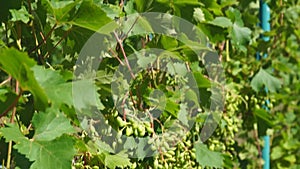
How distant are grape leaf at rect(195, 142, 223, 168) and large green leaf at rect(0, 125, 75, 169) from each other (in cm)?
74

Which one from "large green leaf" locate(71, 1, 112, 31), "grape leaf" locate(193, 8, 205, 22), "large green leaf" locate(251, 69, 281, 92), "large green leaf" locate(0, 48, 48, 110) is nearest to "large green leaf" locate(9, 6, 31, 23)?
"large green leaf" locate(71, 1, 112, 31)

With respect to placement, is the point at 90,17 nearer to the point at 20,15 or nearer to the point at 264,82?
the point at 20,15

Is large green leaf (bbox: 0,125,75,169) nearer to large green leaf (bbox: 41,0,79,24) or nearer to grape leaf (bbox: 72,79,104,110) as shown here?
grape leaf (bbox: 72,79,104,110)

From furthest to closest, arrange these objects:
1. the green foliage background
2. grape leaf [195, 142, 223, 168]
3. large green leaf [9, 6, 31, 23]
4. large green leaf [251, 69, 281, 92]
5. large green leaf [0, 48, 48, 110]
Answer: large green leaf [251, 69, 281, 92] → grape leaf [195, 142, 223, 168] → large green leaf [9, 6, 31, 23] → the green foliage background → large green leaf [0, 48, 48, 110]

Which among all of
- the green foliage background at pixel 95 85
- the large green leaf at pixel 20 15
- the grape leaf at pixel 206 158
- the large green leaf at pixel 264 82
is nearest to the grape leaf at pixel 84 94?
the green foliage background at pixel 95 85

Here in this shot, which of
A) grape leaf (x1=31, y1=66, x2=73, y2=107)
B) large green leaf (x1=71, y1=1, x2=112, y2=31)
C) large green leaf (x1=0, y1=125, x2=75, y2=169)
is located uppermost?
large green leaf (x1=71, y1=1, x2=112, y2=31)

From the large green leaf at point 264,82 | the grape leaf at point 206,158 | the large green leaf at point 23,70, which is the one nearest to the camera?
the large green leaf at point 23,70

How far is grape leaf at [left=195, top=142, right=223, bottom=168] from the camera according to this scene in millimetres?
2041

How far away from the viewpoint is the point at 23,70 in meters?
1.11

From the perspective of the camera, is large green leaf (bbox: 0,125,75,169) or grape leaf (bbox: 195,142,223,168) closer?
large green leaf (bbox: 0,125,75,169)

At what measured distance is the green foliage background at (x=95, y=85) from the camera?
132 cm

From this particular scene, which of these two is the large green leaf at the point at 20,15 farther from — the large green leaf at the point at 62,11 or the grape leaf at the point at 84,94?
the grape leaf at the point at 84,94

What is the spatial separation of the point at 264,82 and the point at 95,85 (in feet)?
4.95

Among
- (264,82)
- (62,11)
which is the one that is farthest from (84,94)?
(264,82)
